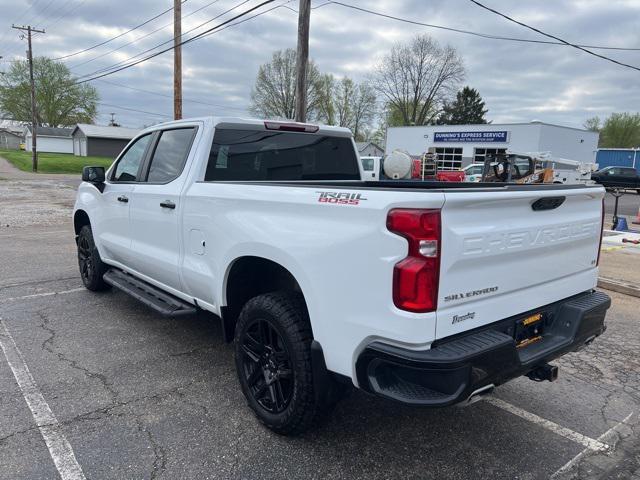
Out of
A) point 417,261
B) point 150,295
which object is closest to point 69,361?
point 150,295

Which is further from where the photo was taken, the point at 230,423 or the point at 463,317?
the point at 230,423

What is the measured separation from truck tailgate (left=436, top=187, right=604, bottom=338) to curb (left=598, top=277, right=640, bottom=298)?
159 inches

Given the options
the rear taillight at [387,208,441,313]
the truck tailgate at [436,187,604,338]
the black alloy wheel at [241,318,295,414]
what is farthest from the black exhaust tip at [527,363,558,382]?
the black alloy wheel at [241,318,295,414]

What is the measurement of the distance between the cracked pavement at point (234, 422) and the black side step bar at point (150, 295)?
462 millimetres

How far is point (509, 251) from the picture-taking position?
8.39 ft

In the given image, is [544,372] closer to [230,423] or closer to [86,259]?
[230,423]

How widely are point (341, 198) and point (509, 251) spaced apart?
2.97ft

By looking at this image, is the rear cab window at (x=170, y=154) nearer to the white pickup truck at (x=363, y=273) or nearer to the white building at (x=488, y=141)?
the white pickup truck at (x=363, y=273)

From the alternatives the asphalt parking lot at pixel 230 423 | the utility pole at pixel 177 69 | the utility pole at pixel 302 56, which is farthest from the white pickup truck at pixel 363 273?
the utility pole at pixel 177 69

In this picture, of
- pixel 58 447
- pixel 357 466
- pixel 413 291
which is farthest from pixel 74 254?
pixel 413 291

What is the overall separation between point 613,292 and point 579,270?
422 centimetres

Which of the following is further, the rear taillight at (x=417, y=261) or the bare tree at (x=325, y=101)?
the bare tree at (x=325, y=101)

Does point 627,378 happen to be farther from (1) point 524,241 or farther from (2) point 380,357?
(2) point 380,357

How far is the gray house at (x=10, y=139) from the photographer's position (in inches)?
4060
